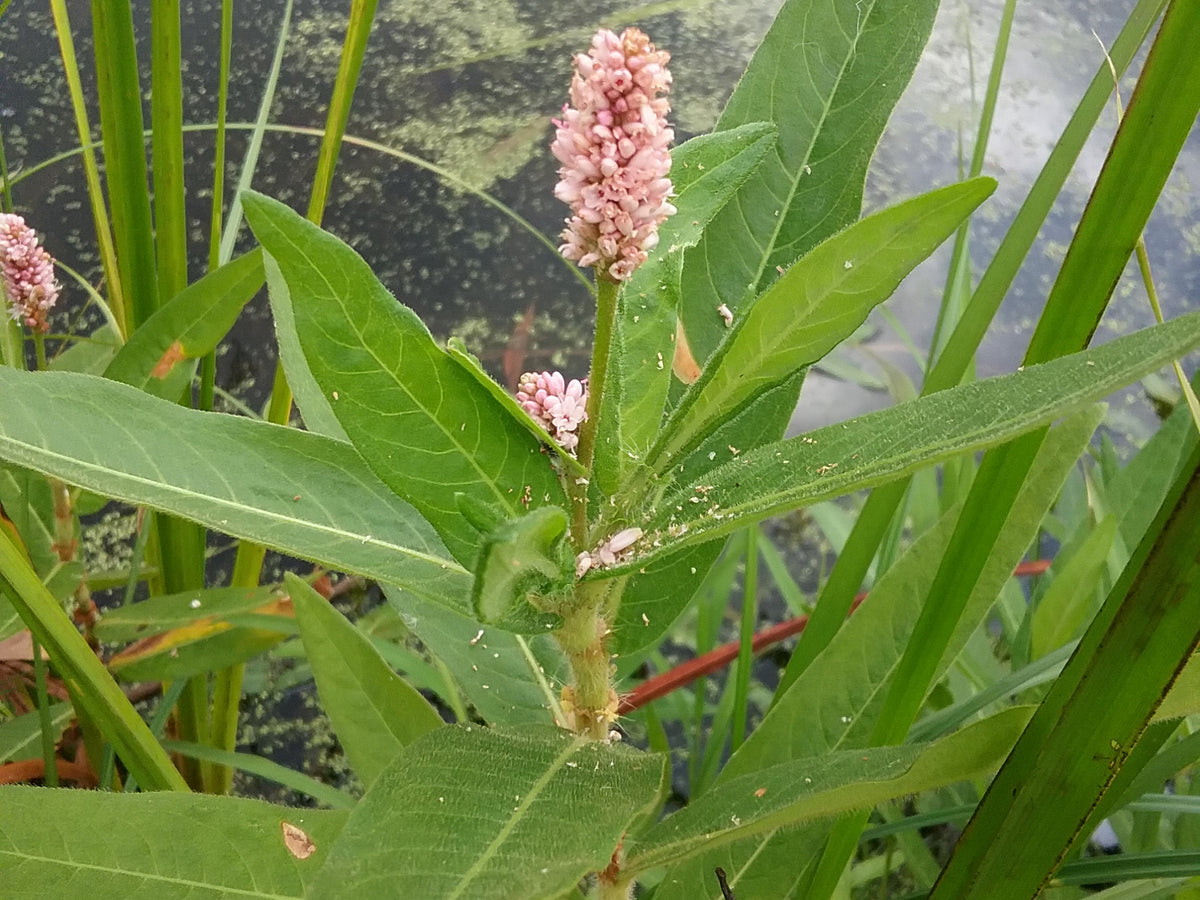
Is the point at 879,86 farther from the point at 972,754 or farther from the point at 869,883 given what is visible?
the point at 869,883

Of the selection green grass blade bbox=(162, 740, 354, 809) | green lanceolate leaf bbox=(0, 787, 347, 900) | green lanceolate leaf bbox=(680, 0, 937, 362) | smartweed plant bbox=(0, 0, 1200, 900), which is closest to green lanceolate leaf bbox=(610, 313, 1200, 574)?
smartweed plant bbox=(0, 0, 1200, 900)

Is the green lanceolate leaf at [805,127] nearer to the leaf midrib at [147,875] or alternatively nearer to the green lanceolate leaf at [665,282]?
the green lanceolate leaf at [665,282]

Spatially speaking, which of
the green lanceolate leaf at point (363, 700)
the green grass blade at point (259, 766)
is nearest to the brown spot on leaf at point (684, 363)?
the green lanceolate leaf at point (363, 700)

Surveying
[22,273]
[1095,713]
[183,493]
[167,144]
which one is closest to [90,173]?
[22,273]

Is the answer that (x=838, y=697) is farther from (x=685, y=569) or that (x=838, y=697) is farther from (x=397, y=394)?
(x=397, y=394)

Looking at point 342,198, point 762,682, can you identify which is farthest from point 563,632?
point 342,198
